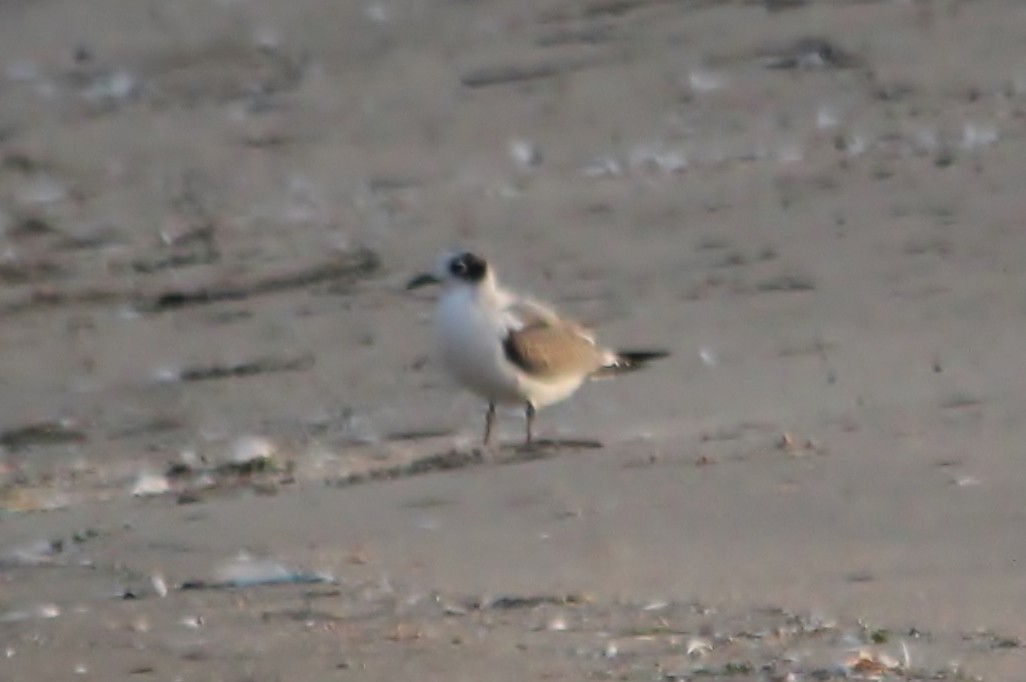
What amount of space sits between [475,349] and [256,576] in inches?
97.8

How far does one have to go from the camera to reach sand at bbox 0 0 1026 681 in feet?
19.9

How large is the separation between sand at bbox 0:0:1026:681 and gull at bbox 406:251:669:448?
0.52 ft

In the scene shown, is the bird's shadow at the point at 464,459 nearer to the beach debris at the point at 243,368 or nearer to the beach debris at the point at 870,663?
the beach debris at the point at 243,368

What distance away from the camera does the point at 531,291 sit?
10.7 meters

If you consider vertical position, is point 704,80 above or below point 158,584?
above

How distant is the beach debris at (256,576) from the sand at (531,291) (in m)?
0.02

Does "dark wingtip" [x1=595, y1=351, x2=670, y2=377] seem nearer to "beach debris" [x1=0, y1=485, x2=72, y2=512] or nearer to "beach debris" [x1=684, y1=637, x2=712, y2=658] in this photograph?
"beach debris" [x1=0, y1=485, x2=72, y2=512]

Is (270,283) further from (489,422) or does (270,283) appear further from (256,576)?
(256,576)

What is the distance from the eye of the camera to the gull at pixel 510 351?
8.97 metres

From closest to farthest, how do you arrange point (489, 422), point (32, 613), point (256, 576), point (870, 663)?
point (870, 663), point (32, 613), point (256, 576), point (489, 422)

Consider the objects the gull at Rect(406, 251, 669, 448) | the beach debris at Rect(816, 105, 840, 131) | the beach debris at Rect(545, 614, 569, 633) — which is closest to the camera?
the beach debris at Rect(545, 614, 569, 633)

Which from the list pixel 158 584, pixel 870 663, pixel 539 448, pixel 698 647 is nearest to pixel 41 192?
pixel 539 448

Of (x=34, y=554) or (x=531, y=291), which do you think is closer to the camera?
(x=34, y=554)

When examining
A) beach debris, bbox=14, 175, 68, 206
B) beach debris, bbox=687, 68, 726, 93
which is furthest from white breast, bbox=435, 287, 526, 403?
beach debris, bbox=14, 175, 68, 206
